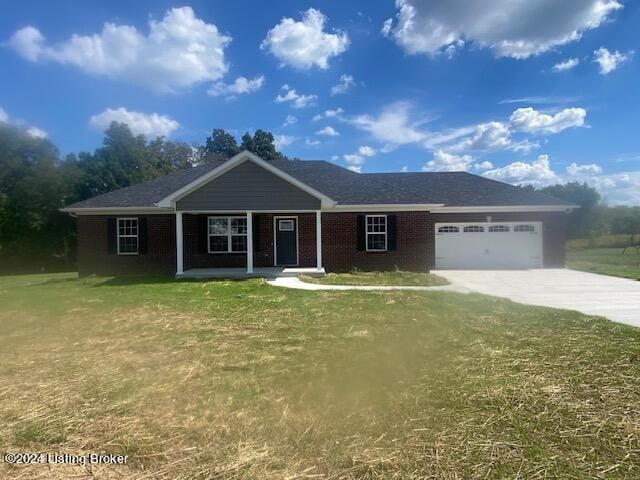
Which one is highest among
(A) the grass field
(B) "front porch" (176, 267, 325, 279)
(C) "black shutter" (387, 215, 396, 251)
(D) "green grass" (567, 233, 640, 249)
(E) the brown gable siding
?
(E) the brown gable siding

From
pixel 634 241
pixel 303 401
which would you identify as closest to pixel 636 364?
pixel 303 401

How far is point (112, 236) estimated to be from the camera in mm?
16094

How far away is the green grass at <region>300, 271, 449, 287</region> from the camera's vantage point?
12687mm

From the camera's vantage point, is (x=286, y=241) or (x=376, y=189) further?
(x=376, y=189)

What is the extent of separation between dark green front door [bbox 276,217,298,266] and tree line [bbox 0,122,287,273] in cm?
2087

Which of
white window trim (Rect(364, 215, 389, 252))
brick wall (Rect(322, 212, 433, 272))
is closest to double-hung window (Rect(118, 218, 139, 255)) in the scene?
brick wall (Rect(322, 212, 433, 272))

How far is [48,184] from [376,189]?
90.7 ft

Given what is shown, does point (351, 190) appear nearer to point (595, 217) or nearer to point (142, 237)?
point (142, 237)

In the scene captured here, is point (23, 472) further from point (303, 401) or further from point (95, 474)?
point (303, 401)

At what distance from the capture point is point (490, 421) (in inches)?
138

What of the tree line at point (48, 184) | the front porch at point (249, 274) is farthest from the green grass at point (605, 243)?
the tree line at point (48, 184)

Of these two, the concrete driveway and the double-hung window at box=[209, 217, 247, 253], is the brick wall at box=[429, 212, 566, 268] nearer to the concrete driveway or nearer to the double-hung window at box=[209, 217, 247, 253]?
the concrete driveway

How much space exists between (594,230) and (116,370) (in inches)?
2109

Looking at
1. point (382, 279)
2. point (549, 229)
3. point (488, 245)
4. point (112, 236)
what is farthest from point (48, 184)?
point (549, 229)
